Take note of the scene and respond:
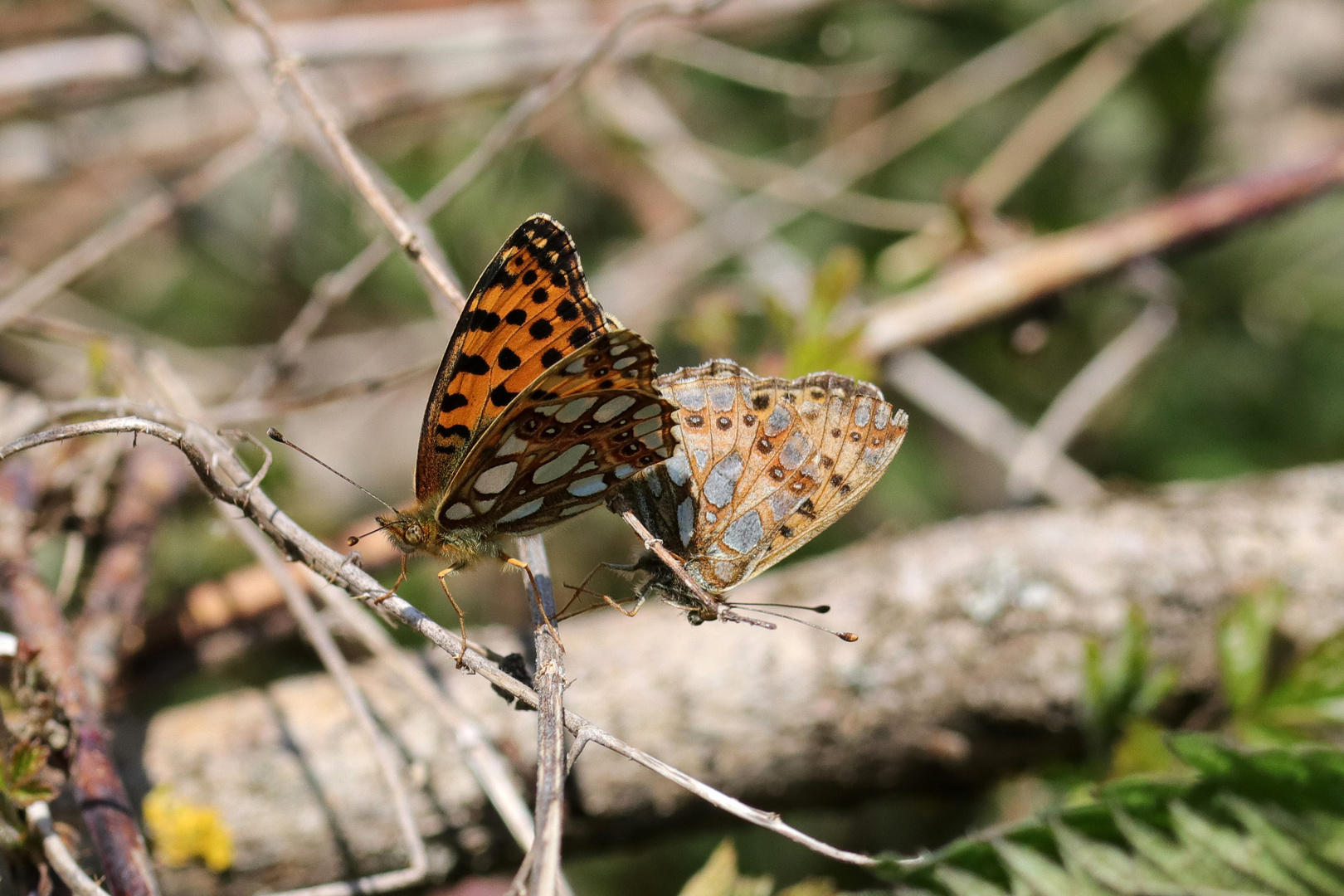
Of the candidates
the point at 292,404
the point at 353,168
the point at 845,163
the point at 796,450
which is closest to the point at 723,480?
the point at 796,450

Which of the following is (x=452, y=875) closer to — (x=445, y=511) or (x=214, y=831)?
(x=214, y=831)

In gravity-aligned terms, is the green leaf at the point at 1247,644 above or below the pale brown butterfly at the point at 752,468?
below

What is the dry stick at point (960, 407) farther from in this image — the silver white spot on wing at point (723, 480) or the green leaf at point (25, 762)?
the green leaf at point (25, 762)

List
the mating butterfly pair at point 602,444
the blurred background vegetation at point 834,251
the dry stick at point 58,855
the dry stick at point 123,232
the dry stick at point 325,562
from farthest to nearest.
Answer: the blurred background vegetation at point 834,251 < the dry stick at point 123,232 < the mating butterfly pair at point 602,444 < the dry stick at point 58,855 < the dry stick at point 325,562

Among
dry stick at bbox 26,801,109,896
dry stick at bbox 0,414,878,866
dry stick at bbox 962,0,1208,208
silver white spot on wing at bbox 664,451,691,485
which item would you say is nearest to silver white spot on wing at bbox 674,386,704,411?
silver white spot on wing at bbox 664,451,691,485

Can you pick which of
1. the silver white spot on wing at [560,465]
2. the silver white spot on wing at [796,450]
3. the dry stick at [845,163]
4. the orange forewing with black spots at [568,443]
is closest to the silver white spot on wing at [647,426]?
the orange forewing with black spots at [568,443]

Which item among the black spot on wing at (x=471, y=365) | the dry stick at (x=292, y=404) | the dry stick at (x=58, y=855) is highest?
the dry stick at (x=292, y=404)

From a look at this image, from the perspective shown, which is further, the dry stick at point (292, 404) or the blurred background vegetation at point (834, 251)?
the blurred background vegetation at point (834, 251)

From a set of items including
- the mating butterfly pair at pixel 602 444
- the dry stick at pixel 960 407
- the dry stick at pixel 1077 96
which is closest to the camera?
the mating butterfly pair at pixel 602 444
